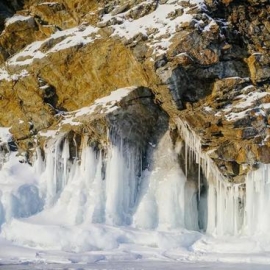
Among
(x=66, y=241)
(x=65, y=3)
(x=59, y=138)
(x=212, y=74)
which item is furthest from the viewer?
(x=65, y=3)

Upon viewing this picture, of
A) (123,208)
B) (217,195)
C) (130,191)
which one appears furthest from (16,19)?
(217,195)

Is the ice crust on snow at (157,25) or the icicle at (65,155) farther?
the icicle at (65,155)

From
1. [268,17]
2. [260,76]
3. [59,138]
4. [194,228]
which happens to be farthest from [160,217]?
[268,17]

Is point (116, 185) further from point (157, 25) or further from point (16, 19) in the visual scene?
point (16, 19)

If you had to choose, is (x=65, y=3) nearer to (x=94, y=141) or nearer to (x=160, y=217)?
(x=94, y=141)

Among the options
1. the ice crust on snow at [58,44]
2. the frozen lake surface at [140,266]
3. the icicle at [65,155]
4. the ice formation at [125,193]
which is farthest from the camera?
the ice crust on snow at [58,44]

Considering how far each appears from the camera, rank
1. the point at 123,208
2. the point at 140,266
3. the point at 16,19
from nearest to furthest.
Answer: the point at 140,266 → the point at 123,208 → the point at 16,19

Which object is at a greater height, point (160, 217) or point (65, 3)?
point (65, 3)

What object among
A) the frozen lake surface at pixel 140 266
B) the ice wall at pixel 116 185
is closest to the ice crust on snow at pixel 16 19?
the ice wall at pixel 116 185

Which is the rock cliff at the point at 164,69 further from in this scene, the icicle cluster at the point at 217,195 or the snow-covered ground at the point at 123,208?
the snow-covered ground at the point at 123,208

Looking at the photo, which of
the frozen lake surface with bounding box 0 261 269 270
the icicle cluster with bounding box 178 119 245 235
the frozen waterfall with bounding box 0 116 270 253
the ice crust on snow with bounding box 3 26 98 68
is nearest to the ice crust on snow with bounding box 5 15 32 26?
the ice crust on snow with bounding box 3 26 98 68

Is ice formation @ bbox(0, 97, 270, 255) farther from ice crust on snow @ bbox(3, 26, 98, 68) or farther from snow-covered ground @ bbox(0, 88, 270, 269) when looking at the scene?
ice crust on snow @ bbox(3, 26, 98, 68)

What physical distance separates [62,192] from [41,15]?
8.76 meters

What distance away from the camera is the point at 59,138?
23.3 metres
